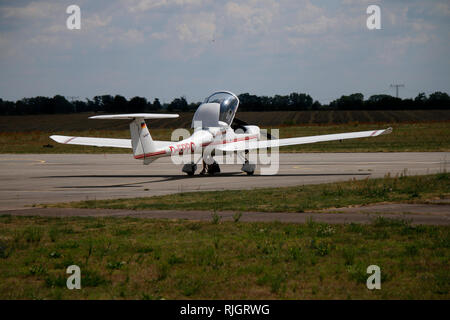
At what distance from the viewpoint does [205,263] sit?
31.4ft

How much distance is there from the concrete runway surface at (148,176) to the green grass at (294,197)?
219 cm

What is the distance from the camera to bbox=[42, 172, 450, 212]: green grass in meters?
16.4

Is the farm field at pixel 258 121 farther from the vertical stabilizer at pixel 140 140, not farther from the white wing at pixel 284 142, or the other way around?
the vertical stabilizer at pixel 140 140

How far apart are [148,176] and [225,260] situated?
19159 mm

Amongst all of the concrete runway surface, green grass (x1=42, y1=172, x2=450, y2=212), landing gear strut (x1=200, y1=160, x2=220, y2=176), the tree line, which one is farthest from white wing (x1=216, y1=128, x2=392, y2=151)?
the tree line

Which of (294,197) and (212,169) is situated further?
(212,169)

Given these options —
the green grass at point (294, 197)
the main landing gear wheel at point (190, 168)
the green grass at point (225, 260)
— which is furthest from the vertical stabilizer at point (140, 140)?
the green grass at point (225, 260)

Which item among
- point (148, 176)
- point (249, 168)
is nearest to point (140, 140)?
point (148, 176)

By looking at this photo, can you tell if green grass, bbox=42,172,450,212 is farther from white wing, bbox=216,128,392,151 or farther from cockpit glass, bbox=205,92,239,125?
cockpit glass, bbox=205,92,239,125

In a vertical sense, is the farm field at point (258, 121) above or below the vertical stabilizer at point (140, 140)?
above

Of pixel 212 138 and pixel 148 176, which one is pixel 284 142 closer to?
pixel 212 138

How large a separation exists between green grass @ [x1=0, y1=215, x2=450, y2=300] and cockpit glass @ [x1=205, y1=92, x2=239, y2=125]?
17016mm

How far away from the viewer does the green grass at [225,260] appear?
8.17 m

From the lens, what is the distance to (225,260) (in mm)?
9836
